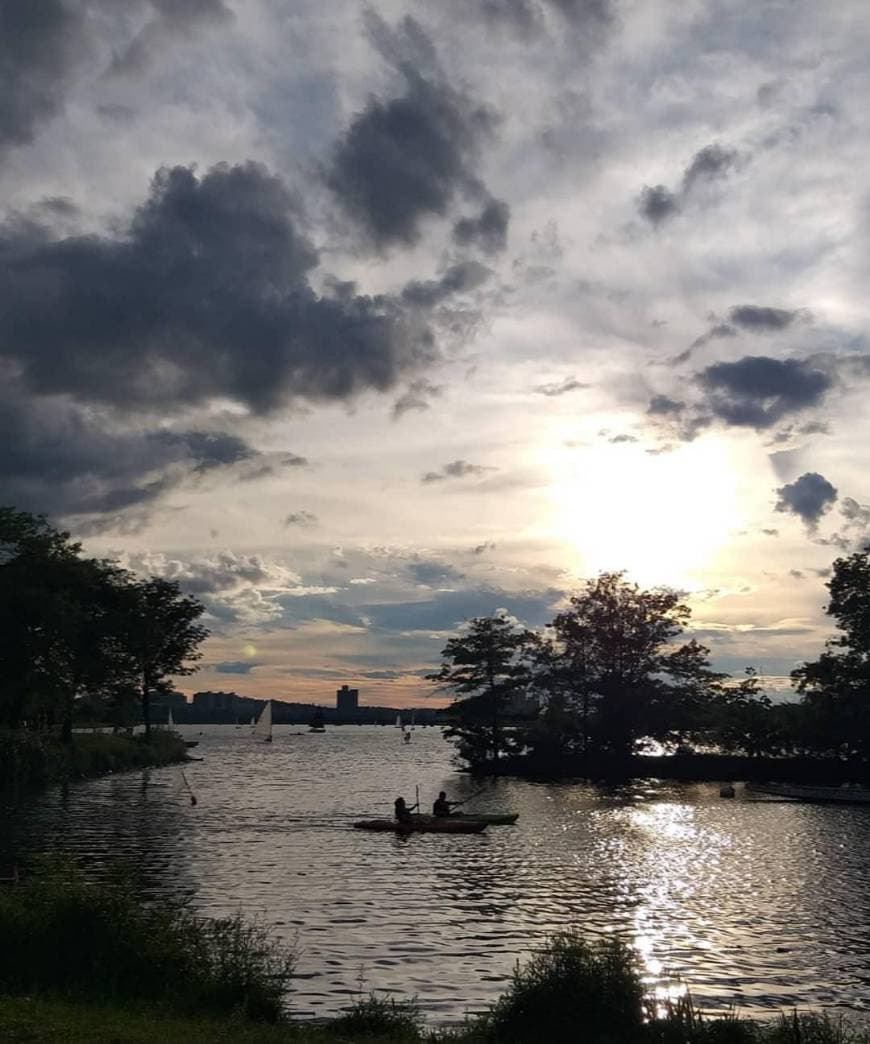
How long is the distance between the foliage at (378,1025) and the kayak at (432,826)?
39.2 meters

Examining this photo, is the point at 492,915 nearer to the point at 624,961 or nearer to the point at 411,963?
the point at 411,963

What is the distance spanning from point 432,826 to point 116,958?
131ft

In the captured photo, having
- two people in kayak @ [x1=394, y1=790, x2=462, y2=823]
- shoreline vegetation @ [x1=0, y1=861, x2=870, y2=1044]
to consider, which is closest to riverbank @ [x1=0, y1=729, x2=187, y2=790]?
two people in kayak @ [x1=394, y1=790, x2=462, y2=823]

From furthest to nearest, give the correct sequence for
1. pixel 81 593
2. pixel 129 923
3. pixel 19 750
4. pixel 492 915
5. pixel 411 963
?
pixel 81 593, pixel 19 750, pixel 492 915, pixel 411 963, pixel 129 923

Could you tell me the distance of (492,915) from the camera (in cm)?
3434

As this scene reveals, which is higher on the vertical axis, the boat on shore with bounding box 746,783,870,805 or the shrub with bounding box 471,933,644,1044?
the shrub with bounding box 471,933,644,1044

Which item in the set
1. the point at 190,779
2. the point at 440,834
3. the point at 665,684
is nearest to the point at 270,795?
the point at 190,779

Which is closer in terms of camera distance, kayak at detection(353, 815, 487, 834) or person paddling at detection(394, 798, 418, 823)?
kayak at detection(353, 815, 487, 834)

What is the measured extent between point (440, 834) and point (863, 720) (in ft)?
163

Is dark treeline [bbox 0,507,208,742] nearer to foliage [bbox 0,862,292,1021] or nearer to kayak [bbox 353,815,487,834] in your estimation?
kayak [bbox 353,815,487,834]

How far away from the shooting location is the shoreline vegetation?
16328 millimetres

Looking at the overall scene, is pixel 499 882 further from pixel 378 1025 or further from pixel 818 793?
pixel 818 793

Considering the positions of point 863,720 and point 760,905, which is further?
point 863,720

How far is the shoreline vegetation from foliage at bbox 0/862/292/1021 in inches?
0.9
